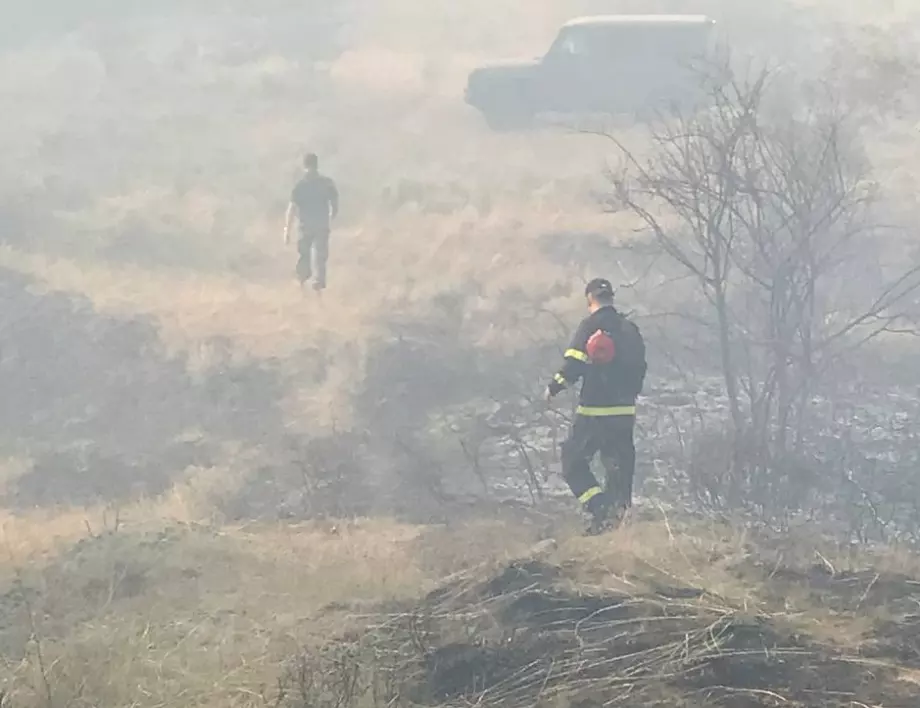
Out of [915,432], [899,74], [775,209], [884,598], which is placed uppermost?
[899,74]

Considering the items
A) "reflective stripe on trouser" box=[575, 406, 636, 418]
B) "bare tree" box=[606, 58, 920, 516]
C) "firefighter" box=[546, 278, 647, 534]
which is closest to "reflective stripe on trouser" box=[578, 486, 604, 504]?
"firefighter" box=[546, 278, 647, 534]

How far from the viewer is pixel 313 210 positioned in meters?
12.3

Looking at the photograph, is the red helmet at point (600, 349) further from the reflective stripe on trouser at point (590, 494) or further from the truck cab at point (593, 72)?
the truck cab at point (593, 72)

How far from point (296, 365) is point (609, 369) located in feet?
16.6

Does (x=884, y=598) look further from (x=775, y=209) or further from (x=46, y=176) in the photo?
(x=46, y=176)

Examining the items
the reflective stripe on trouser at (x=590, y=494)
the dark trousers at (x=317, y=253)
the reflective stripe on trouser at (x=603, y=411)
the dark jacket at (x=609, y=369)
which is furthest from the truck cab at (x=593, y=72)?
the reflective stripe on trouser at (x=590, y=494)

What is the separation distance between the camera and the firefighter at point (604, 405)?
255 inches

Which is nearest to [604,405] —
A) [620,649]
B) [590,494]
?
[590,494]

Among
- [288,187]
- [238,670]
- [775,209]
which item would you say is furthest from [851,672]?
[288,187]

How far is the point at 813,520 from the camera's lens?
25.4 feet

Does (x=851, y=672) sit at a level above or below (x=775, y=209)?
below

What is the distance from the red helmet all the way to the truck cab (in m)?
14.3

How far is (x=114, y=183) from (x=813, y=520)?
13.5 meters

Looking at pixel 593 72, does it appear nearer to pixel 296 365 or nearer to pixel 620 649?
pixel 296 365
